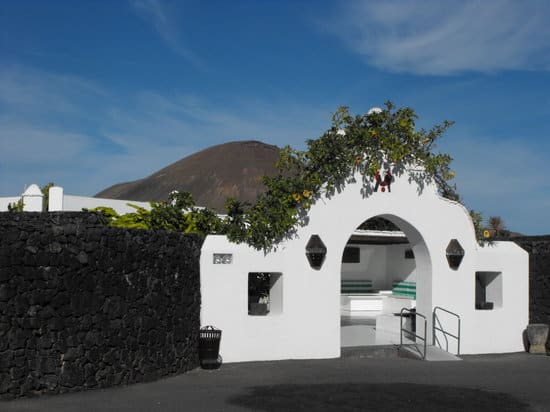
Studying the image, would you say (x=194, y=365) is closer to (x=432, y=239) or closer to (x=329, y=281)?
(x=329, y=281)

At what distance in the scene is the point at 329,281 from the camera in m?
16.0

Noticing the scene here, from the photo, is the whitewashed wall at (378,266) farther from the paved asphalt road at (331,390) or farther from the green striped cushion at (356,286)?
the paved asphalt road at (331,390)

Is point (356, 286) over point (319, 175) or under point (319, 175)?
under

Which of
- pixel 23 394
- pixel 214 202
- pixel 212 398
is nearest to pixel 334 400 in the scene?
pixel 212 398

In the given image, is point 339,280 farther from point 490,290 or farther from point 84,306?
point 84,306

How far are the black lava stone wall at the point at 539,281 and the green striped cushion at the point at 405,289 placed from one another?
7345 mm

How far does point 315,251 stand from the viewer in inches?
615

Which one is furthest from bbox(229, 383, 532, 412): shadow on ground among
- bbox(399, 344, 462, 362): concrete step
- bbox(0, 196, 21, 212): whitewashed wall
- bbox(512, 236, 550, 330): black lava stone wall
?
bbox(0, 196, 21, 212): whitewashed wall

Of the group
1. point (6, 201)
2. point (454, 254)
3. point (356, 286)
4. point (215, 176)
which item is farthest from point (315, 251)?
point (215, 176)

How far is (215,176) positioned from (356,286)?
31313mm

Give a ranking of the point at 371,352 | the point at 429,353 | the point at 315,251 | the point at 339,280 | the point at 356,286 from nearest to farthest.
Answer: the point at 315,251 → the point at 339,280 → the point at 429,353 → the point at 371,352 → the point at 356,286

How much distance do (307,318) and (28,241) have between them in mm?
6814

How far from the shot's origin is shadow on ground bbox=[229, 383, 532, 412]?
10852mm

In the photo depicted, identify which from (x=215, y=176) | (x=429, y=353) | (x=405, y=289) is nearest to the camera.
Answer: (x=429, y=353)
